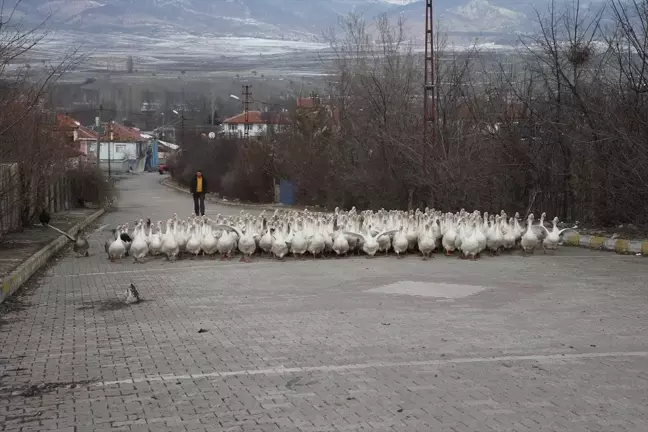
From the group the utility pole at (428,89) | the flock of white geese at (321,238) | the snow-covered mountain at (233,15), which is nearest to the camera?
the flock of white geese at (321,238)

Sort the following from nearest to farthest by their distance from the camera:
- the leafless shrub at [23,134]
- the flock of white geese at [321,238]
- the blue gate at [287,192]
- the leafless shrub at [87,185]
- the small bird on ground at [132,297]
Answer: the small bird on ground at [132,297], the flock of white geese at [321,238], the leafless shrub at [23,134], the leafless shrub at [87,185], the blue gate at [287,192]

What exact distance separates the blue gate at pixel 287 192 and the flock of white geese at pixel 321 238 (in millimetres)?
25492

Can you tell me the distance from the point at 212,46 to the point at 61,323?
121691 mm

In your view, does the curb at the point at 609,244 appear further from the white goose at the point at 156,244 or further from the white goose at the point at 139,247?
the white goose at the point at 139,247

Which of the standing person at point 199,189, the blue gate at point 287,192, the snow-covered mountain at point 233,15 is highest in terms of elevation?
the snow-covered mountain at point 233,15

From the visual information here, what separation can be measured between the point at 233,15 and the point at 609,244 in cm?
16180

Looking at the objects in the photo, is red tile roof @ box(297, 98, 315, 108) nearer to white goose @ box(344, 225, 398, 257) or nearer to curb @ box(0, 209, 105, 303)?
curb @ box(0, 209, 105, 303)

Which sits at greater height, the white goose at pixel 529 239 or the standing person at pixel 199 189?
the standing person at pixel 199 189

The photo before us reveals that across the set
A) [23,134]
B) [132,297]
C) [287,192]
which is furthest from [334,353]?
[287,192]

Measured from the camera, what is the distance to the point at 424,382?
7.35 metres

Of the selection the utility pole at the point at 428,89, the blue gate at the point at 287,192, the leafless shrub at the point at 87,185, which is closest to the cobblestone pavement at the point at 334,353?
the utility pole at the point at 428,89

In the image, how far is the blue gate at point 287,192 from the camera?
4378 centimetres

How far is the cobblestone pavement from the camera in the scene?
650 centimetres

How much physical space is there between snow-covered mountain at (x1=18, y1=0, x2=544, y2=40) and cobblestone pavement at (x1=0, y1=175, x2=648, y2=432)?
318 feet
